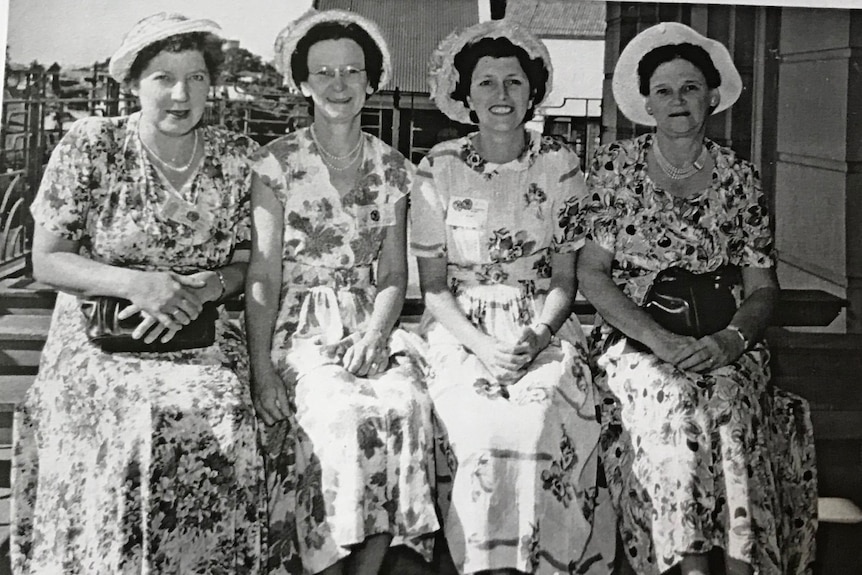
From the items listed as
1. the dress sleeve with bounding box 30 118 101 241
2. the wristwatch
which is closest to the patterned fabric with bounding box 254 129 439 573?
the dress sleeve with bounding box 30 118 101 241

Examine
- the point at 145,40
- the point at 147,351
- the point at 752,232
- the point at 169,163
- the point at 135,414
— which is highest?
the point at 145,40

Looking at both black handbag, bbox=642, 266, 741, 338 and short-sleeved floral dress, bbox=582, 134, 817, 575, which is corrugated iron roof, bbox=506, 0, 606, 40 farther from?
black handbag, bbox=642, 266, 741, 338

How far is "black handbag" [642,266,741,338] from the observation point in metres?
2.10

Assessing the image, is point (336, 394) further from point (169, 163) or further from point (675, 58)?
point (675, 58)

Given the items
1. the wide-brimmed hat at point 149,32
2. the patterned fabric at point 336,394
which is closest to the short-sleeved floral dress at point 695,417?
the patterned fabric at point 336,394

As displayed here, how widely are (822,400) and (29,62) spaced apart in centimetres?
198

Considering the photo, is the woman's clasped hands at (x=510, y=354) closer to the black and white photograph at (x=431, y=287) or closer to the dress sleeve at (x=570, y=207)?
the black and white photograph at (x=431, y=287)

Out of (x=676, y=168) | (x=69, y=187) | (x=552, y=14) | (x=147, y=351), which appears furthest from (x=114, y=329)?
(x=676, y=168)

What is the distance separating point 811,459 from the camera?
211 centimetres

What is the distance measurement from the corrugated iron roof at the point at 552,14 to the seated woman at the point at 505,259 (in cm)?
3

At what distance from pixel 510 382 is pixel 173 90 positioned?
978 mm

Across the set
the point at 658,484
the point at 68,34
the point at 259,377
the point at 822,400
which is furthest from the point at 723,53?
the point at 68,34

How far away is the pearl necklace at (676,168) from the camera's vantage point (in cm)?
221

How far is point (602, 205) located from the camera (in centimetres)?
219
